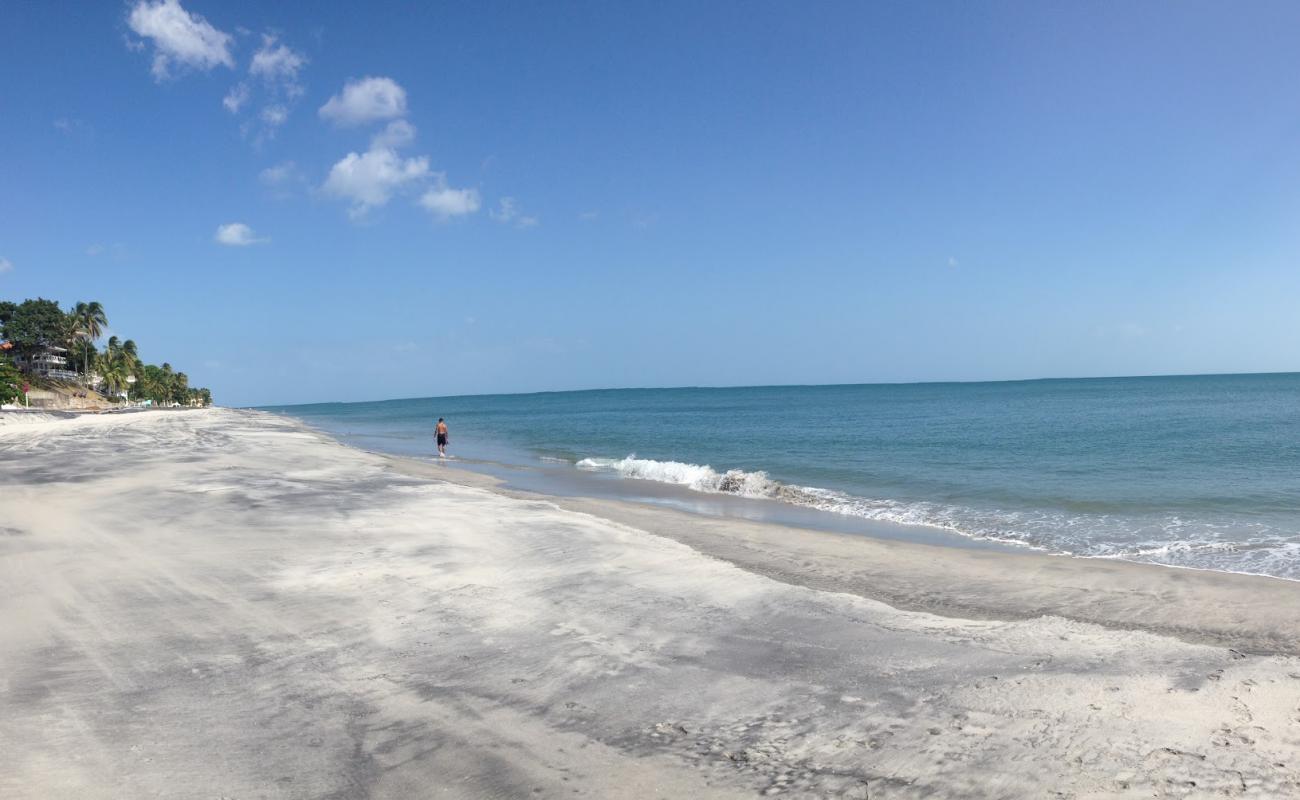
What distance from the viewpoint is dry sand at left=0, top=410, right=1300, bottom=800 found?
476 cm

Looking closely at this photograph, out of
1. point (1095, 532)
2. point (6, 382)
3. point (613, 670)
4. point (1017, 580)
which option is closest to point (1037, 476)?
point (1095, 532)

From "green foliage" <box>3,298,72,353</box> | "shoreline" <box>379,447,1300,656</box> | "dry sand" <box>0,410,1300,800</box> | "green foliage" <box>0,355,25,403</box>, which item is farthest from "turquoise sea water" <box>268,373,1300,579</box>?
"green foliage" <box>3,298,72,353</box>

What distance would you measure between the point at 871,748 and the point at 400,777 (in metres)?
3.26

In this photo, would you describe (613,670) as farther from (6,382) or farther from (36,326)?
(36,326)

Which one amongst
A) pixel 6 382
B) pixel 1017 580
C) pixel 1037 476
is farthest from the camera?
pixel 6 382

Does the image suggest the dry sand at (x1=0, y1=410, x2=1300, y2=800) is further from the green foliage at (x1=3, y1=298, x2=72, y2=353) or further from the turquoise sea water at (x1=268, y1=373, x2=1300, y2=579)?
the green foliage at (x1=3, y1=298, x2=72, y2=353)

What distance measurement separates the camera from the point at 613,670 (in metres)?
6.61

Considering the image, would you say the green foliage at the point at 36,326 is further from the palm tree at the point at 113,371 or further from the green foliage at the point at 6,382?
the green foliage at the point at 6,382

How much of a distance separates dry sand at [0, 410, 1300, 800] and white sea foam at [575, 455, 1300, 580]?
1895 millimetres

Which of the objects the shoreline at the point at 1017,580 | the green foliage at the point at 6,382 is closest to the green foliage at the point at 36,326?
the green foliage at the point at 6,382

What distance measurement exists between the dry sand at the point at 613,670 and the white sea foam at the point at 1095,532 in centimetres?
190

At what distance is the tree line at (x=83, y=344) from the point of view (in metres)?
102

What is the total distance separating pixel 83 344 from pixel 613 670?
133 m

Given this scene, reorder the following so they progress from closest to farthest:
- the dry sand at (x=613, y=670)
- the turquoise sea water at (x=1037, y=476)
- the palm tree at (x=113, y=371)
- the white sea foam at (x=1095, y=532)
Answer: the dry sand at (x=613, y=670) < the white sea foam at (x=1095, y=532) < the turquoise sea water at (x=1037, y=476) < the palm tree at (x=113, y=371)
